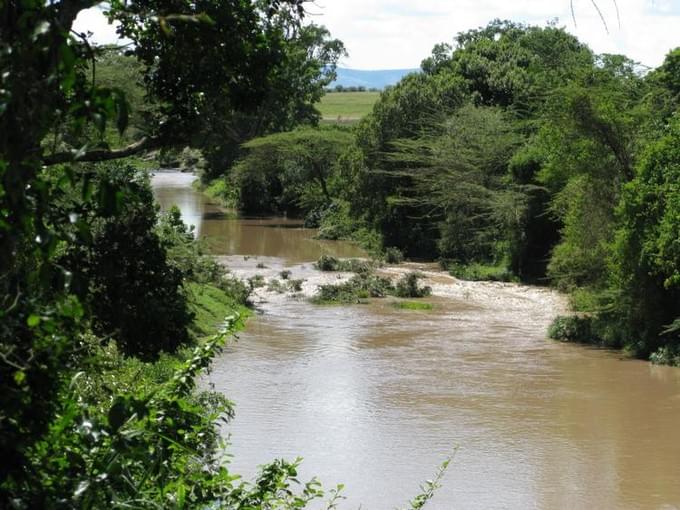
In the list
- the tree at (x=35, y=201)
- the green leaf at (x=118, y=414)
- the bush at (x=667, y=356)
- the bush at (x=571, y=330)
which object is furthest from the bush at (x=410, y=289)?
the green leaf at (x=118, y=414)

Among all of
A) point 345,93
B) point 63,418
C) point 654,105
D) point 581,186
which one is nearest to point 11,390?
point 63,418

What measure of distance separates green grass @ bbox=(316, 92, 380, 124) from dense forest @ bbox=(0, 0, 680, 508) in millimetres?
16451

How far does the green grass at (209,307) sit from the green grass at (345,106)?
53229mm

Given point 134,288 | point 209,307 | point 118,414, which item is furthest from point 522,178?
point 118,414

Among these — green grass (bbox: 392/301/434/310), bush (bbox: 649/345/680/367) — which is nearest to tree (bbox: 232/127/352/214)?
green grass (bbox: 392/301/434/310)

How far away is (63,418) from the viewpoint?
3863 millimetres

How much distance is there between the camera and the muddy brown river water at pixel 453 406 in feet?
50.9

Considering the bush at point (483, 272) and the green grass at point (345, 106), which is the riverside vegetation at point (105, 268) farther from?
the green grass at point (345, 106)

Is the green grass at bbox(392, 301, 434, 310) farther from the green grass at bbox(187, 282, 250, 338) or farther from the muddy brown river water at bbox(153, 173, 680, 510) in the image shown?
the green grass at bbox(187, 282, 250, 338)

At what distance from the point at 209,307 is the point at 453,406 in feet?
28.7

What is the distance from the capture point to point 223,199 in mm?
58188

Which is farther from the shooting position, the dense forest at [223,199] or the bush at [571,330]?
the bush at [571,330]

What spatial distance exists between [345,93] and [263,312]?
95951mm

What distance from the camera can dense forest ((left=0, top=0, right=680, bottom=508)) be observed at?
3256 millimetres
